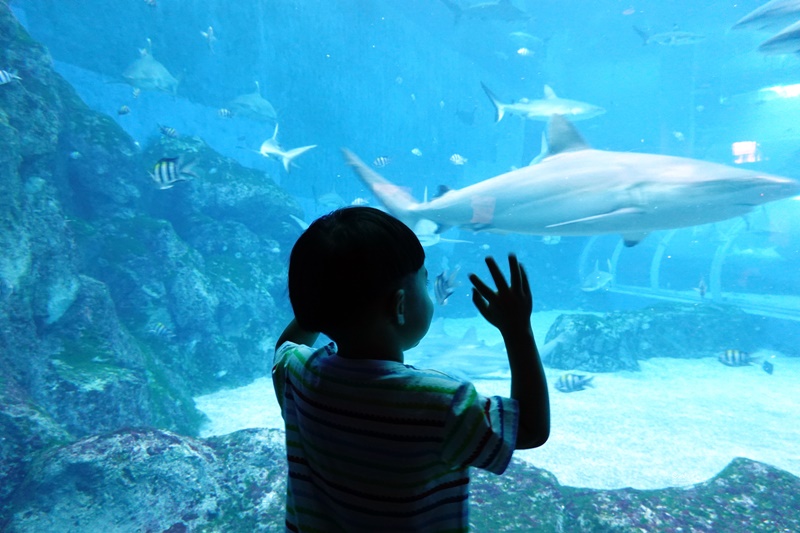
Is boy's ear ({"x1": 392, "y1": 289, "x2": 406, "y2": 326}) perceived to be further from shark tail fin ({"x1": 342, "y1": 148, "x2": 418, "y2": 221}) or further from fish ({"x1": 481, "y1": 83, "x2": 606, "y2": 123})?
fish ({"x1": 481, "y1": 83, "x2": 606, "y2": 123})

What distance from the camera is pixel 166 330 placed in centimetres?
866

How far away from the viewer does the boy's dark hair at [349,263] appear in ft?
3.01

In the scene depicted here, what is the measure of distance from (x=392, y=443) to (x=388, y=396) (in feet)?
0.30

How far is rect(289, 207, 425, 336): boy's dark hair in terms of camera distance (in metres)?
0.92

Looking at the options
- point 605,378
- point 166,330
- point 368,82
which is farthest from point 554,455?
point 368,82

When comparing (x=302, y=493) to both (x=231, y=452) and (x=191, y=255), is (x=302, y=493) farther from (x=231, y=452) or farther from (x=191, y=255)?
(x=191, y=255)

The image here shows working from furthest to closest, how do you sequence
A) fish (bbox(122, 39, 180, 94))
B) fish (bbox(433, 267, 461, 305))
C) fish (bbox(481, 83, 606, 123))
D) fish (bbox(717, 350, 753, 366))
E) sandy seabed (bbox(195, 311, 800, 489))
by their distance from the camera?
fish (bbox(122, 39, 180, 94)) < fish (bbox(481, 83, 606, 123)) < fish (bbox(717, 350, 753, 366)) < sandy seabed (bbox(195, 311, 800, 489)) < fish (bbox(433, 267, 461, 305))

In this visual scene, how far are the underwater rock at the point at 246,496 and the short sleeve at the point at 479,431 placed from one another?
2.90 metres

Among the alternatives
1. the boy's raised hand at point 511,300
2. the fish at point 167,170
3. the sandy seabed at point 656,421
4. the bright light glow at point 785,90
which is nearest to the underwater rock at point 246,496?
the sandy seabed at point 656,421

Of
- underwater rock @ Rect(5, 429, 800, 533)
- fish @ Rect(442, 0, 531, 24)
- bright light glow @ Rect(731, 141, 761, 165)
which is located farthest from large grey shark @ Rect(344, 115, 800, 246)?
bright light glow @ Rect(731, 141, 761, 165)

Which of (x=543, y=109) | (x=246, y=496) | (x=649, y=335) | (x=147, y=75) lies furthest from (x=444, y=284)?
(x=147, y=75)

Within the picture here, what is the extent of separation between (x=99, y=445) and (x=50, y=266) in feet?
13.8

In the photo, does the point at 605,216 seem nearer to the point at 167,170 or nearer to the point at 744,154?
the point at 167,170

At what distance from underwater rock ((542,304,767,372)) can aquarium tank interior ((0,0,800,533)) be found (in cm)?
8
